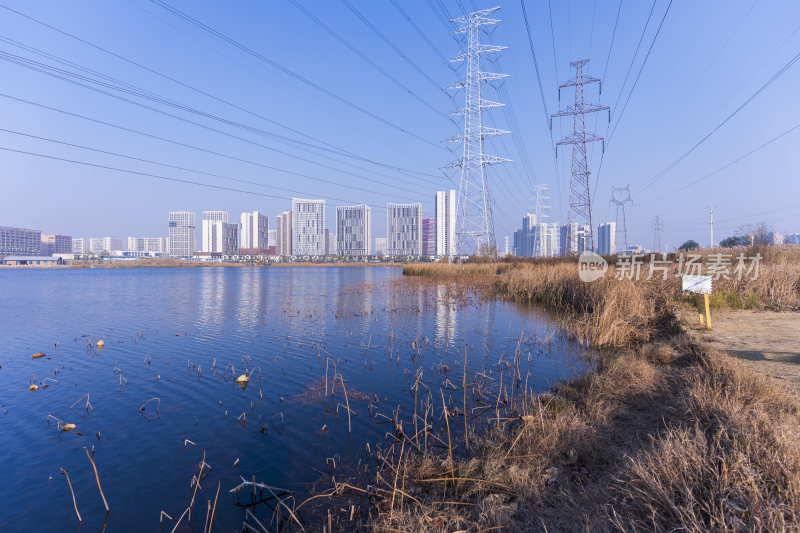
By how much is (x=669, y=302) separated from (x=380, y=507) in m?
13.6

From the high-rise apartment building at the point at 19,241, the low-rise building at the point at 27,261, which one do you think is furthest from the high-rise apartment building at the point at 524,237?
the high-rise apartment building at the point at 19,241

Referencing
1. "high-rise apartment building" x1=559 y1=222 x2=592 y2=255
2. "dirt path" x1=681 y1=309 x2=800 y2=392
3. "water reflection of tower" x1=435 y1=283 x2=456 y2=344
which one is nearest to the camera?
"dirt path" x1=681 y1=309 x2=800 y2=392

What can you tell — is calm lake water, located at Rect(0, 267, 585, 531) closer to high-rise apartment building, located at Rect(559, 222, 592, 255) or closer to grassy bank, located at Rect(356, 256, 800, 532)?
grassy bank, located at Rect(356, 256, 800, 532)

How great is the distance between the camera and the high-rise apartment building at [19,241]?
155m

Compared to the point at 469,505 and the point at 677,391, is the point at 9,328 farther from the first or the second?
the point at 677,391

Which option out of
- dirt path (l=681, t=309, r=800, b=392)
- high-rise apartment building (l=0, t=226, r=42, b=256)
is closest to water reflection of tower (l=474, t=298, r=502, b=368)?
dirt path (l=681, t=309, r=800, b=392)

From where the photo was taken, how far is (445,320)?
15406 mm

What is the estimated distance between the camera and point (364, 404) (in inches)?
277

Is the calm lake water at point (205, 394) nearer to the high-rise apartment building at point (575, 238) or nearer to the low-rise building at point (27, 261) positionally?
the high-rise apartment building at point (575, 238)

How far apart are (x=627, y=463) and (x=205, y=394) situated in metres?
7.58

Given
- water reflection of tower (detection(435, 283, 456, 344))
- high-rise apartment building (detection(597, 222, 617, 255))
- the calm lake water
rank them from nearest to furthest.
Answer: the calm lake water
water reflection of tower (detection(435, 283, 456, 344))
high-rise apartment building (detection(597, 222, 617, 255))

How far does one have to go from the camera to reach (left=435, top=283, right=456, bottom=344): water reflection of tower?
12289 mm

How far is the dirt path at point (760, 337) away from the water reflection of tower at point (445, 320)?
264 inches

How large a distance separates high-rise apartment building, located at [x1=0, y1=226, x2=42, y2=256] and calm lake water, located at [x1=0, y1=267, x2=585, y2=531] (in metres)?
201
